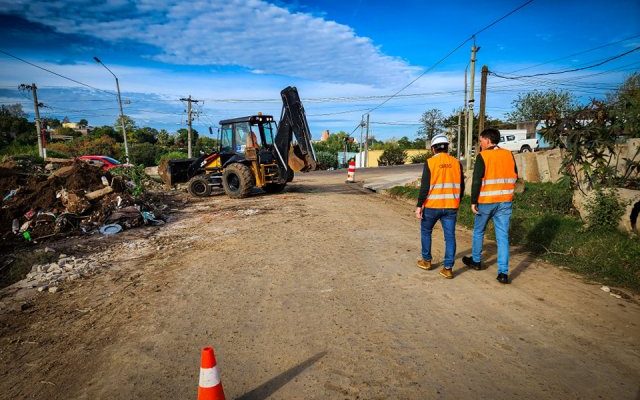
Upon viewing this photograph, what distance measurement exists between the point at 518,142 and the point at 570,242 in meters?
Result: 28.4

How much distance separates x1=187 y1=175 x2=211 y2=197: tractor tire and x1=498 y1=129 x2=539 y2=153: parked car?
25948mm

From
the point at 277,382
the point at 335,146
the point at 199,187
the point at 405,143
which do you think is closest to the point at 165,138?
the point at 335,146

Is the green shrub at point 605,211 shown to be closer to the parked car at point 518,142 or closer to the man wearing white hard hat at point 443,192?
the man wearing white hard hat at point 443,192

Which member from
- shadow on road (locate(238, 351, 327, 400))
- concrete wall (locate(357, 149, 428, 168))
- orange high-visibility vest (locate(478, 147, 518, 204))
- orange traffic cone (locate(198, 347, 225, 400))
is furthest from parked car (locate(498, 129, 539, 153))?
orange traffic cone (locate(198, 347, 225, 400))

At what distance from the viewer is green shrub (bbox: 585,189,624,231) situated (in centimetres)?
574

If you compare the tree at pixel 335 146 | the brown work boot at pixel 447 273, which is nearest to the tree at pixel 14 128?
the tree at pixel 335 146

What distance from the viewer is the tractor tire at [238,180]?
12.0 m

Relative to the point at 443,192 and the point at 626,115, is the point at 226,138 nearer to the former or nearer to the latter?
the point at 443,192

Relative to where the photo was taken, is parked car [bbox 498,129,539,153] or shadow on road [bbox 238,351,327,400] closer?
shadow on road [bbox 238,351,327,400]

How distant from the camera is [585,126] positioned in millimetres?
6949

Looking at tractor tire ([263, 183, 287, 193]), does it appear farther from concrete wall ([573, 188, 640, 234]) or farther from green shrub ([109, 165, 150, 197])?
concrete wall ([573, 188, 640, 234])

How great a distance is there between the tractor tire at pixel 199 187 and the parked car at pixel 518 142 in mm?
25948

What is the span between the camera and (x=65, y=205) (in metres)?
8.54

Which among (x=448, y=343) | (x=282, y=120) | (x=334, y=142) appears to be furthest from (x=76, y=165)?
(x=334, y=142)
